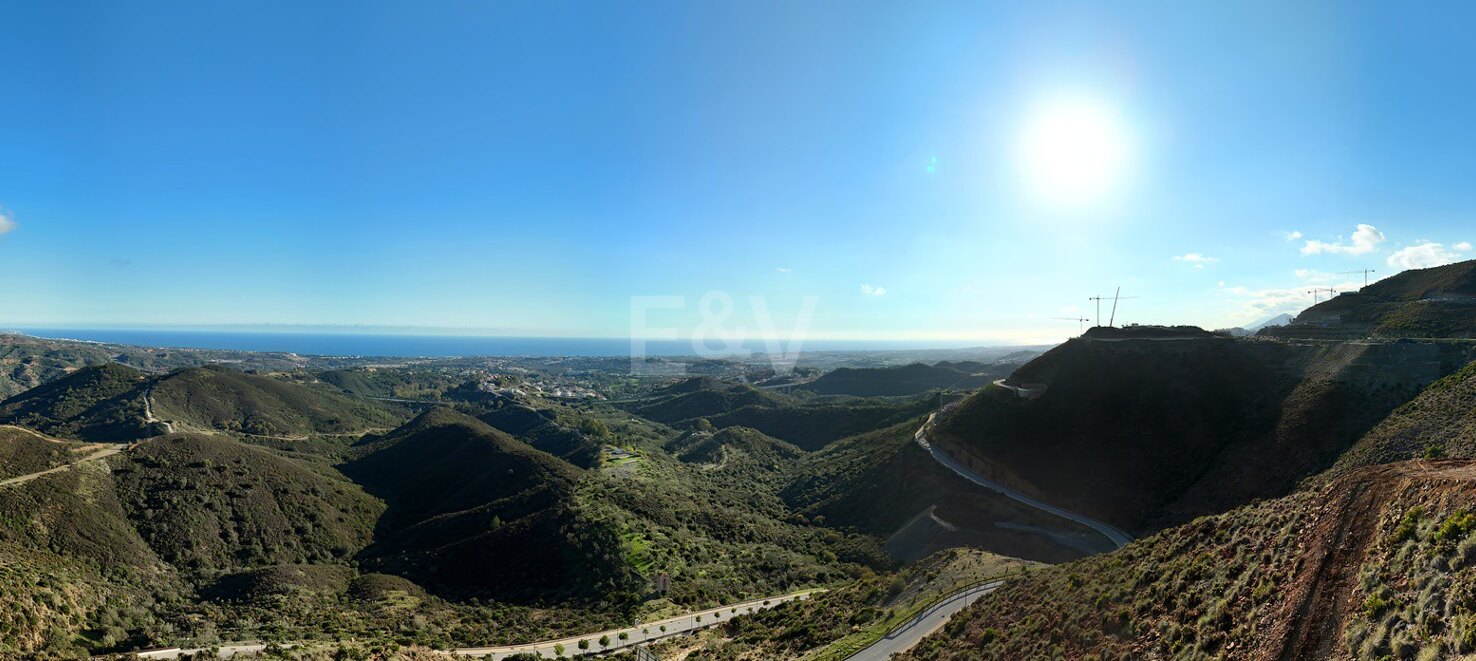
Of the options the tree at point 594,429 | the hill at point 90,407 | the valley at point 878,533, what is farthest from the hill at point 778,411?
the hill at point 90,407

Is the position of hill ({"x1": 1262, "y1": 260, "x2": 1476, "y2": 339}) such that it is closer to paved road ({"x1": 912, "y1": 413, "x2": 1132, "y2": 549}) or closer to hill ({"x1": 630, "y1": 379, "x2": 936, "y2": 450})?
paved road ({"x1": 912, "y1": 413, "x2": 1132, "y2": 549})

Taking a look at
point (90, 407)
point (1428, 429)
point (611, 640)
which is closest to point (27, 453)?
point (611, 640)

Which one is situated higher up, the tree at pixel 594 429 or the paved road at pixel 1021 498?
the paved road at pixel 1021 498

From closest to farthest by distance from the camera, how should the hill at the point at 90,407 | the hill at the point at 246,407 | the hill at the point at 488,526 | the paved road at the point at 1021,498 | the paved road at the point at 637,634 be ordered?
the paved road at the point at 637,634 < the paved road at the point at 1021,498 < the hill at the point at 488,526 < the hill at the point at 90,407 < the hill at the point at 246,407

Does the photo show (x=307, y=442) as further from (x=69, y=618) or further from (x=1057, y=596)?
(x=1057, y=596)

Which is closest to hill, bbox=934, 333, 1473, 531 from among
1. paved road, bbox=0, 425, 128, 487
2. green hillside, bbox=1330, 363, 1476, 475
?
green hillside, bbox=1330, 363, 1476, 475

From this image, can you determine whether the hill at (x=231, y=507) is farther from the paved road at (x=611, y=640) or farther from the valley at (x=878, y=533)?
the paved road at (x=611, y=640)
